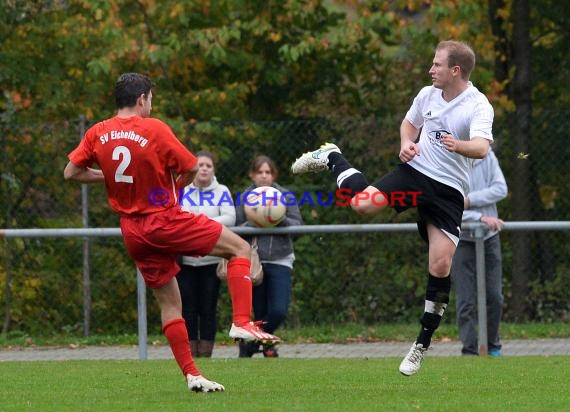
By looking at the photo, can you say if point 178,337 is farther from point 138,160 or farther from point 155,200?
point 138,160

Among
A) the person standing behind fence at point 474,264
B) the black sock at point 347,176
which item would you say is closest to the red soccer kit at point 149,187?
the black sock at point 347,176

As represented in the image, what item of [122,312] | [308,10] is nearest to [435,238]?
[122,312]

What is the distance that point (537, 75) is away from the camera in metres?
17.3

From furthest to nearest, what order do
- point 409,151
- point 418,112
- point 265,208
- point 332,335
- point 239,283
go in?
point 332,335 → point 265,208 → point 418,112 → point 409,151 → point 239,283

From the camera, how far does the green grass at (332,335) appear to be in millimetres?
13961

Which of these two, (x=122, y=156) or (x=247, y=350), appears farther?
Result: (x=247, y=350)

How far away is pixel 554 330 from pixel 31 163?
6189 millimetres

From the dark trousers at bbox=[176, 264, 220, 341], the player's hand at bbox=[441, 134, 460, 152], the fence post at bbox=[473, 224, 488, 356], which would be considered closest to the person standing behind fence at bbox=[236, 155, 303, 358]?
the dark trousers at bbox=[176, 264, 220, 341]

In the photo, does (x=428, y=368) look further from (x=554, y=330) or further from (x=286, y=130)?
(x=286, y=130)

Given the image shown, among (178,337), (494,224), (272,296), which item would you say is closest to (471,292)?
(494,224)

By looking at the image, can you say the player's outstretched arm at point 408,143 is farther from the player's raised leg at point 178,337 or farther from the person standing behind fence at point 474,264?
the person standing behind fence at point 474,264

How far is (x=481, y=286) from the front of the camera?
1166cm

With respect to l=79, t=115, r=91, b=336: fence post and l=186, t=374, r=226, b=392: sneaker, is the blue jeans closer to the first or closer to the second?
l=79, t=115, r=91, b=336: fence post

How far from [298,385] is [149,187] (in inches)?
72.6
